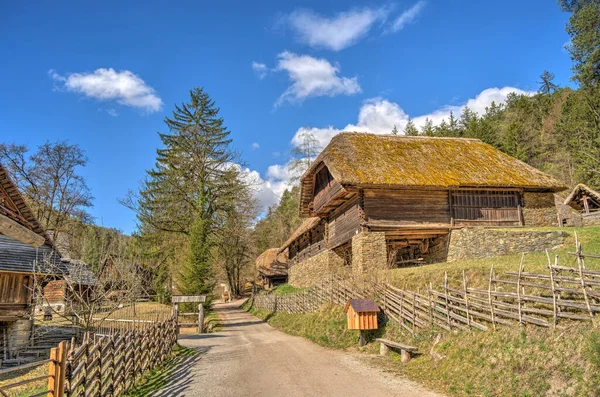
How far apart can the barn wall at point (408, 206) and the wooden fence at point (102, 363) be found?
1175 centimetres

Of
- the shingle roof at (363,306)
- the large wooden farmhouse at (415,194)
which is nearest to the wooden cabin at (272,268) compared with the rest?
the large wooden farmhouse at (415,194)

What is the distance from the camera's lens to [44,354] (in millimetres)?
17906

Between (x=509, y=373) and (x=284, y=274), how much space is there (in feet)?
122

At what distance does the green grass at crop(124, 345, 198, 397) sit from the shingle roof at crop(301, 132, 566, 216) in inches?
406

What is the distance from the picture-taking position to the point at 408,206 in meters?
20.3

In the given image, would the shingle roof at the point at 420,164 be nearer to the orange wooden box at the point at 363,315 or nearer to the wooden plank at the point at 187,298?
the orange wooden box at the point at 363,315

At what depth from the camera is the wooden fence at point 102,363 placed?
19.5ft

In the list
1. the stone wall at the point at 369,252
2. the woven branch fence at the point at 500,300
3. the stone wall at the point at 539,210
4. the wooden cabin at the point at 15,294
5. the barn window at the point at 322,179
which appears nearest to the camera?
the woven branch fence at the point at 500,300

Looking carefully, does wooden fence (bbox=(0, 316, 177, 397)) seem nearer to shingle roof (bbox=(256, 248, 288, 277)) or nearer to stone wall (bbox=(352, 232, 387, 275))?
stone wall (bbox=(352, 232, 387, 275))

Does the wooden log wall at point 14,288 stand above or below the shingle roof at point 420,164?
below

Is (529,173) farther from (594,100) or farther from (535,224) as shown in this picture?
(594,100)

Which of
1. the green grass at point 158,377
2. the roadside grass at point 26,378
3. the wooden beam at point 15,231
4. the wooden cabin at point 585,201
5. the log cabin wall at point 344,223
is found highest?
the wooden cabin at point 585,201

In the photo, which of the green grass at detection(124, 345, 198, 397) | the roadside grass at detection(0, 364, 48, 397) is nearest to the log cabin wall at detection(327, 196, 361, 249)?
the green grass at detection(124, 345, 198, 397)

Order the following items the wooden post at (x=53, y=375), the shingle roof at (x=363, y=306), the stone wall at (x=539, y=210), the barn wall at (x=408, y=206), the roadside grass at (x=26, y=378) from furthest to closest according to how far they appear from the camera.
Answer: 1. the stone wall at (x=539, y=210)
2. the barn wall at (x=408, y=206)
3. the roadside grass at (x=26, y=378)
4. the shingle roof at (x=363, y=306)
5. the wooden post at (x=53, y=375)
